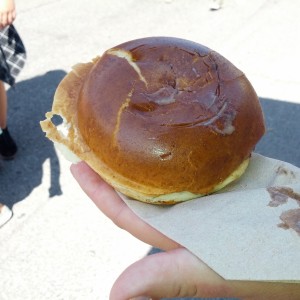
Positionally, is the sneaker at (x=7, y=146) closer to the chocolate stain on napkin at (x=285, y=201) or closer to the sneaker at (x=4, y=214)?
the sneaker at (x=4, y=214)

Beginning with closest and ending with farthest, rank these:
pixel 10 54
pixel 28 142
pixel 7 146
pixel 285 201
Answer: pixel 285 201
pixel 10 54
pixel 7 146
pixel 28 142

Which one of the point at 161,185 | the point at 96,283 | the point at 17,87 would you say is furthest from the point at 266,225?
the point at 17,87

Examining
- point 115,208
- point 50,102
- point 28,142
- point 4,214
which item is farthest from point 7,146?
point 115,208

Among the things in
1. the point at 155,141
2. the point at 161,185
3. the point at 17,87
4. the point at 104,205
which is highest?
the point at 155,141

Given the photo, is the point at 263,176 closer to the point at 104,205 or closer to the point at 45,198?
the point at 104,205

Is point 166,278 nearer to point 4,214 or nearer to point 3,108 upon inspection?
point 4,214

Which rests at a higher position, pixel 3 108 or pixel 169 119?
pixel 169 119
